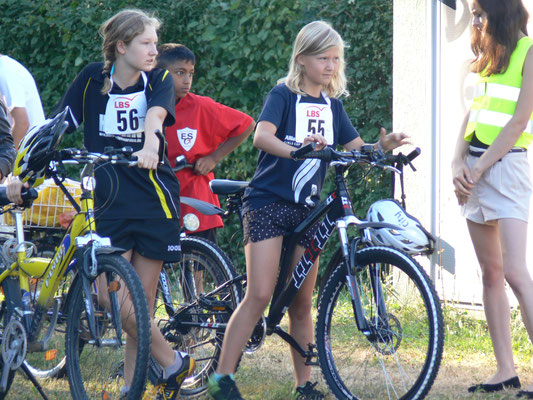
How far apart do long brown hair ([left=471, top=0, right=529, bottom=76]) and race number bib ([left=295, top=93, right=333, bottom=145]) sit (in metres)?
0.92

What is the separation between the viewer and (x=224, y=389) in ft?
13.6

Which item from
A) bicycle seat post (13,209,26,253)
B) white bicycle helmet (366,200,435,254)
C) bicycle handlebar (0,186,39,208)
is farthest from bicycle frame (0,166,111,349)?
white bicycle helmet (366,200,435,254)

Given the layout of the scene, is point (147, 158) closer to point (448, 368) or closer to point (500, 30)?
point (500, 30)

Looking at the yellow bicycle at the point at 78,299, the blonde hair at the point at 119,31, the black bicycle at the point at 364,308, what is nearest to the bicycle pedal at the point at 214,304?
the black bicycle at the point at 364,308

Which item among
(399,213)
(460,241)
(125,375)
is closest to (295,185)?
(399,213)

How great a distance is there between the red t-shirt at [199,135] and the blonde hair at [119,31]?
97 centimetres

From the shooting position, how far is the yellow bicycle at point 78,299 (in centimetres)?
363

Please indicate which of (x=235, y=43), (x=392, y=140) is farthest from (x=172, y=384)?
(x=235, y=43)

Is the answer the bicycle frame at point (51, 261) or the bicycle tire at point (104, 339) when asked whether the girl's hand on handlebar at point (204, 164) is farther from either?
the bicycle tire at point (104, 339)

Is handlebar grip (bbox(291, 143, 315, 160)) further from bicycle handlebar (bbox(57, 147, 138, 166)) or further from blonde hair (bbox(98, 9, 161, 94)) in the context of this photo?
blonde hair (bbox(98, 9, 161, 94))

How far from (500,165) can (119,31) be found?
2.08 meters

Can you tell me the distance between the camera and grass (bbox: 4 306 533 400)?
15.1 ft

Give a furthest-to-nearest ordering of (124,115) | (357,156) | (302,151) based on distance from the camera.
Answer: (124,115) < (357,156) < (302,151)

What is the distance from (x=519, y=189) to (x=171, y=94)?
1.87 m
